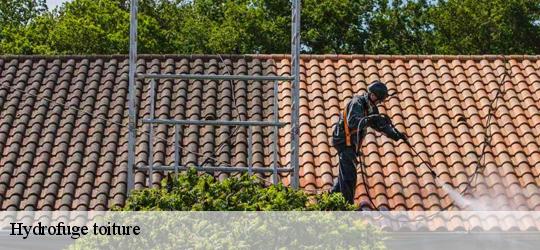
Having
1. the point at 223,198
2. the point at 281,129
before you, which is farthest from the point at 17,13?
the point at 223,198

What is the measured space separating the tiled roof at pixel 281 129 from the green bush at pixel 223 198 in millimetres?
4938

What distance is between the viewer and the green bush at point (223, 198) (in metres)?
12.4

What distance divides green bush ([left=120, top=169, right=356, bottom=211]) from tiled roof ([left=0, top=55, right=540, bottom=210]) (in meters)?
4.94

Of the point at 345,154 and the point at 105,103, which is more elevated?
the point at 105,103

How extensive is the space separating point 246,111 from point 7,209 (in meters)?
3.84

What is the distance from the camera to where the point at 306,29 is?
38.7m

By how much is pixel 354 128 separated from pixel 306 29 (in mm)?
22728

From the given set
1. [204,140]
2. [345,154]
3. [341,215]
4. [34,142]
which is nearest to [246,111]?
[204,140]

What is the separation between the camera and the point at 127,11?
4156 cm

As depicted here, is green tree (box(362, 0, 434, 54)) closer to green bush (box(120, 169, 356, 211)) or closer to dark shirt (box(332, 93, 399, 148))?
dark shirt (box(332, 93, 399, 148))

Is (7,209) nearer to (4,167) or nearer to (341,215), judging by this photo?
(4,167)

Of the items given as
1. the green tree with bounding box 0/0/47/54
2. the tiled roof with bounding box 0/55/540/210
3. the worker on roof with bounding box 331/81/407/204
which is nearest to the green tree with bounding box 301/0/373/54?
the green tree with bounding box 0/0/47/54

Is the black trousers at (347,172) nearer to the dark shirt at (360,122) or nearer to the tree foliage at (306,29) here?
the dark shirt at (360,122)

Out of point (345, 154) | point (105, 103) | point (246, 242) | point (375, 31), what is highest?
point (375, 31)
